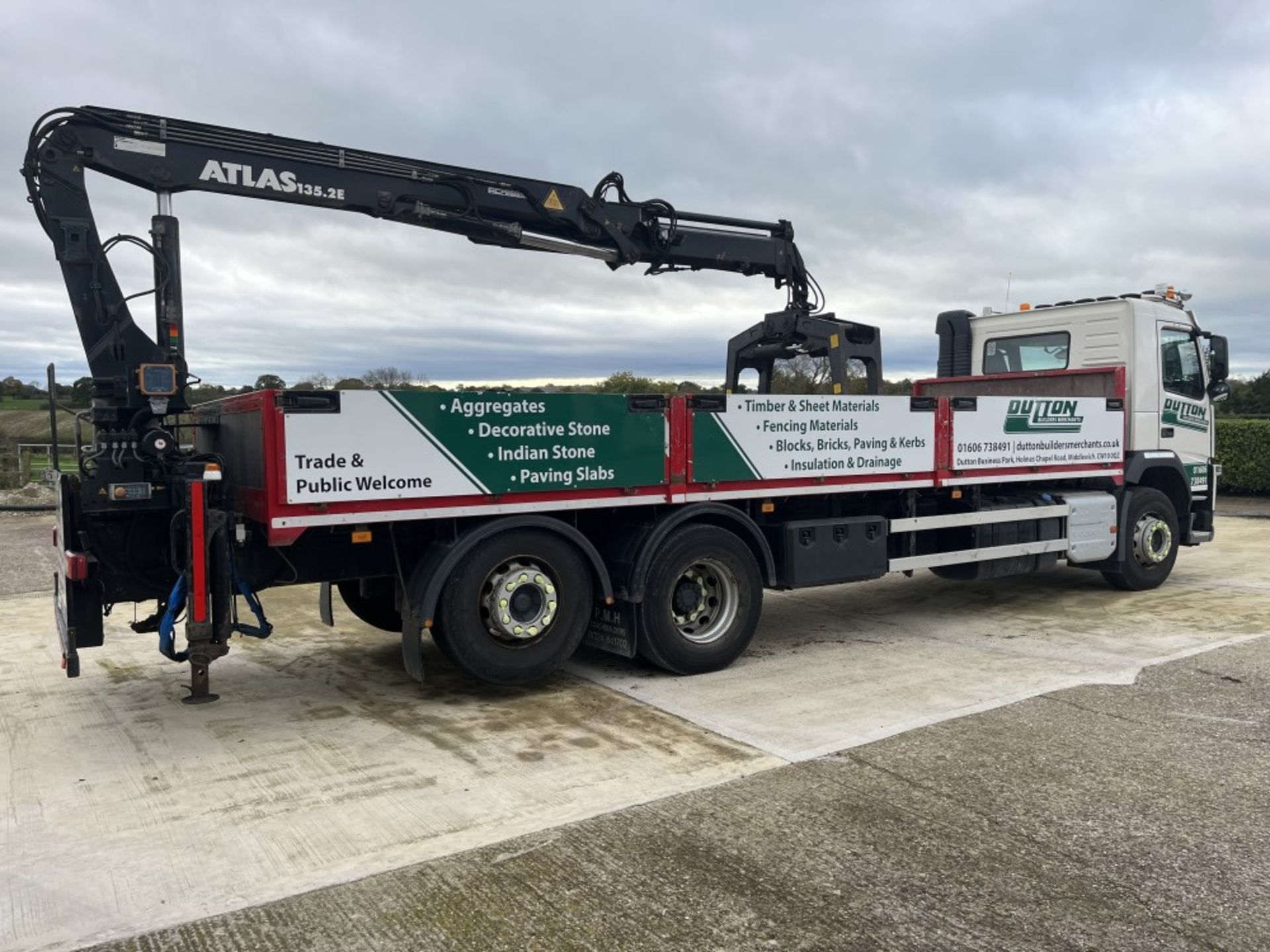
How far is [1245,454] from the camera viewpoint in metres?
19.6

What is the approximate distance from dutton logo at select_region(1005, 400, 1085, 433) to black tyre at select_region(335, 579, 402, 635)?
554 cm

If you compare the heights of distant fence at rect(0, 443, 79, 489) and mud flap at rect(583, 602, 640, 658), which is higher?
distant fence at rect(0, 443, 79, 489)

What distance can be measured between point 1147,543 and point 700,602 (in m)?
5.72

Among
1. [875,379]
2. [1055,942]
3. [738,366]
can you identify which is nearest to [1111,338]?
[875,379]

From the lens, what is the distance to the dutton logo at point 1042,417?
8523 millimetres

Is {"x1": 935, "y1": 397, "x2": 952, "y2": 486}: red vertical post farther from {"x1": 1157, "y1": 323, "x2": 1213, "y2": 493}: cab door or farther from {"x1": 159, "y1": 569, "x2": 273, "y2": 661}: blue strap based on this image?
{"x1": 159, "y1": 569, "x2": 273, "y2": 661}: blue strap

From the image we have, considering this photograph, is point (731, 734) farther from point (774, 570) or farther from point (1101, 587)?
point (1101, 587)

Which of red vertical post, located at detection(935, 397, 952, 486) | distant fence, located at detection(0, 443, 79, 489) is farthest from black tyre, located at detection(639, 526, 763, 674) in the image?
distant fence, located at detection(0, 443, 79, 489)

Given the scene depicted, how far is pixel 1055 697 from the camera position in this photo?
5.96 m

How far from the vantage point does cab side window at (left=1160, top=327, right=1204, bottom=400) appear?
9.82 m

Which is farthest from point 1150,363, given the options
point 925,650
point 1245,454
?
point 1245,454

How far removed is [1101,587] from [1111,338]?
2.69 m

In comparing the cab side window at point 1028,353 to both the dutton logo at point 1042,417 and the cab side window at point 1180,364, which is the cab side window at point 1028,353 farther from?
the dutton logo at point 1042,417

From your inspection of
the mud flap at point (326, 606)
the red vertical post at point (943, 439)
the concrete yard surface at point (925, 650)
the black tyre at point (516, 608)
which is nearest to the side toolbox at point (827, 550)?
the concrete yard surface at point (925, 650)
